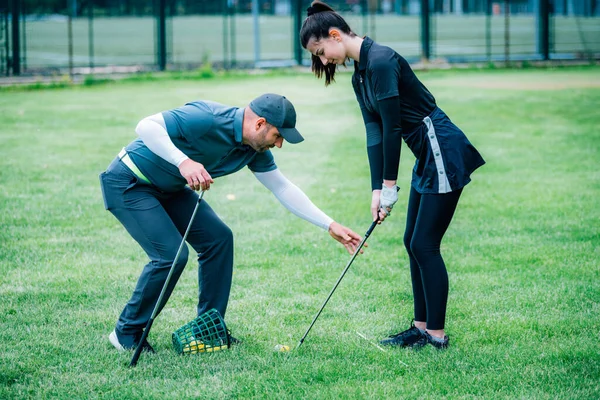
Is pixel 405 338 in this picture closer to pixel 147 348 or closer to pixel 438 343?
pixel 438 343

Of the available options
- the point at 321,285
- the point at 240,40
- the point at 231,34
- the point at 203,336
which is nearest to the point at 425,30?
the point at 231,34

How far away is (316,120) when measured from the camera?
568 inches

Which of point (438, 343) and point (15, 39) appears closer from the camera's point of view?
point (438, 343)

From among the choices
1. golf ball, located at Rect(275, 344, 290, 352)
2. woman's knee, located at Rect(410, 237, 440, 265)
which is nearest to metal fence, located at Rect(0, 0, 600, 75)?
golf ball, located at Rect(275, 344, 290, 352)

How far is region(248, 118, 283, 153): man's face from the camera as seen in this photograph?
4.56 m

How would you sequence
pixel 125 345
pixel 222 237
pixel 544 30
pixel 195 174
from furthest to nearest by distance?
pixel 544 30 < pixel 222 237 < pixel 125 345 < pixel 195 174

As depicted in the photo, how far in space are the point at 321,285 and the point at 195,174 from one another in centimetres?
204

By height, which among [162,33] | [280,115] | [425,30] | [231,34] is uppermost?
[231,34]

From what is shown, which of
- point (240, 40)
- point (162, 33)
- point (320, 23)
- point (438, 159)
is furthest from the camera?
point (240, 40)

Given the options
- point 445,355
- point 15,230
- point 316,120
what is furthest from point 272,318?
point 316,120

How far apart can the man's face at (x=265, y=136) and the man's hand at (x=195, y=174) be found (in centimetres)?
36

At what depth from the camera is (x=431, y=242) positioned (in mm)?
4742

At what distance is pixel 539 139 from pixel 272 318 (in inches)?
314

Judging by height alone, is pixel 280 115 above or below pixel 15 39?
below
